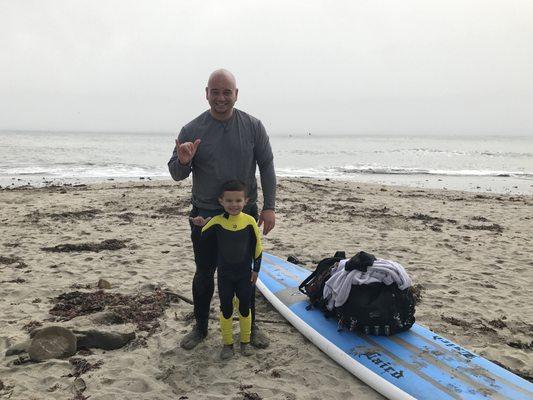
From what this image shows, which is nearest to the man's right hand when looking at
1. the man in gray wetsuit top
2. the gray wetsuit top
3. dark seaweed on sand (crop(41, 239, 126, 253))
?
the man in gray wetsuit top

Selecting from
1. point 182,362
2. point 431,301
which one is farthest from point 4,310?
point 431,301

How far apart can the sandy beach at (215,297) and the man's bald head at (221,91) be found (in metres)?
2.18

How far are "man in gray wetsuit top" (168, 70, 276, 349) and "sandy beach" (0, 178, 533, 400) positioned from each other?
91 centimetres

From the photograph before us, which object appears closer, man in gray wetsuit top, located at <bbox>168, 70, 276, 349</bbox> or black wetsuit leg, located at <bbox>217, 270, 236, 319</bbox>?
man in gray wetsuit top, located at <bbox>168, 70, 276, 349</bbox>

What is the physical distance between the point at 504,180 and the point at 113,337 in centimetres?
2484

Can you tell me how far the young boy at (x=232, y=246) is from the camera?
3.40 metres

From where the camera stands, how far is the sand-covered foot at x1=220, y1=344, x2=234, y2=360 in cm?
368

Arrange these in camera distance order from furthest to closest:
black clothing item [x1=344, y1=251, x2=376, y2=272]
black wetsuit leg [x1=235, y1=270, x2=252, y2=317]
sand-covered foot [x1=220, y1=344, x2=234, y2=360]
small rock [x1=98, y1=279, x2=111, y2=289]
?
small rock [x1=98, y1=279, x2=111, y2=289], black clothing item [x1=344, y1=251, x2=376, y2=272], sand-covered foot [x1=220, y1=344, x2=234, y2=360], black wetsuit leg [x1=235, y1=270, x2=252, y2=317]

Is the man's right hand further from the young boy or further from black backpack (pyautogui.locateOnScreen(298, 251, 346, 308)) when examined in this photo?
black backpack (pyautogui.locateOnScreen(298, 251, 346, 308))

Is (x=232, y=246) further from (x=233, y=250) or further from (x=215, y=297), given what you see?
(x=215, y=297)

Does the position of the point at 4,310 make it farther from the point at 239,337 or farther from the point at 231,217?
the point at 231,217

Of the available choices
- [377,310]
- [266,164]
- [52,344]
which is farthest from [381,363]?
[52,344]

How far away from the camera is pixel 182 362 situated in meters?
3.64

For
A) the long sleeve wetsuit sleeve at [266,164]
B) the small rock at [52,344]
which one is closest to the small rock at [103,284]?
the small rock at [52,344]
